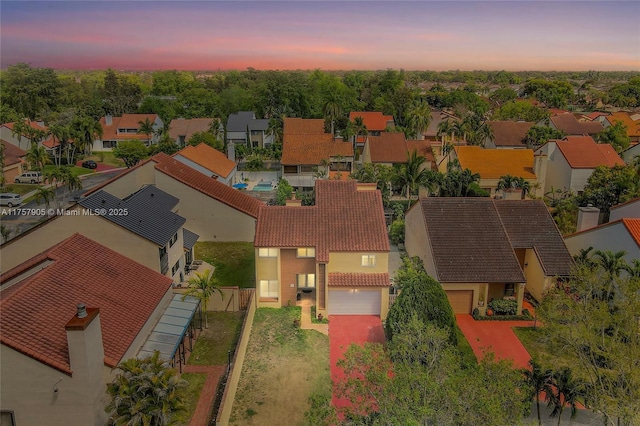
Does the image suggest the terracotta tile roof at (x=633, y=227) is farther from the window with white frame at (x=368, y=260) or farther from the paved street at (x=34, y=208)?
the paved street at (x=34, y=208)

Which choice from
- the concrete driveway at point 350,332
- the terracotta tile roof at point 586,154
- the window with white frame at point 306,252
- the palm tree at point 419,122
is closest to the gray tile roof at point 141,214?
the window with white frame at point 306,252

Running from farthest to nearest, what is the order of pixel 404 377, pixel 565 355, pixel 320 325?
pixel 320 325
pixel 565 355
pixel 404 377

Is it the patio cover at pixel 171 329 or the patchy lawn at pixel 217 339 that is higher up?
the patio cover at pixel 171 329

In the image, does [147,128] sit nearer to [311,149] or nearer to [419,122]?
[311,149]

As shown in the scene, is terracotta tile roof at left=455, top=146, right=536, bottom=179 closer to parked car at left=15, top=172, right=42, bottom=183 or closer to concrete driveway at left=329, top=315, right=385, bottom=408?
concrete driveway at left=329, top=315, right=385, bottom=408

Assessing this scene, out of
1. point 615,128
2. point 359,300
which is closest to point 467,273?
point 359,300

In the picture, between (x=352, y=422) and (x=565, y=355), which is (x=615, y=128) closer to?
(x=565, y=355)
